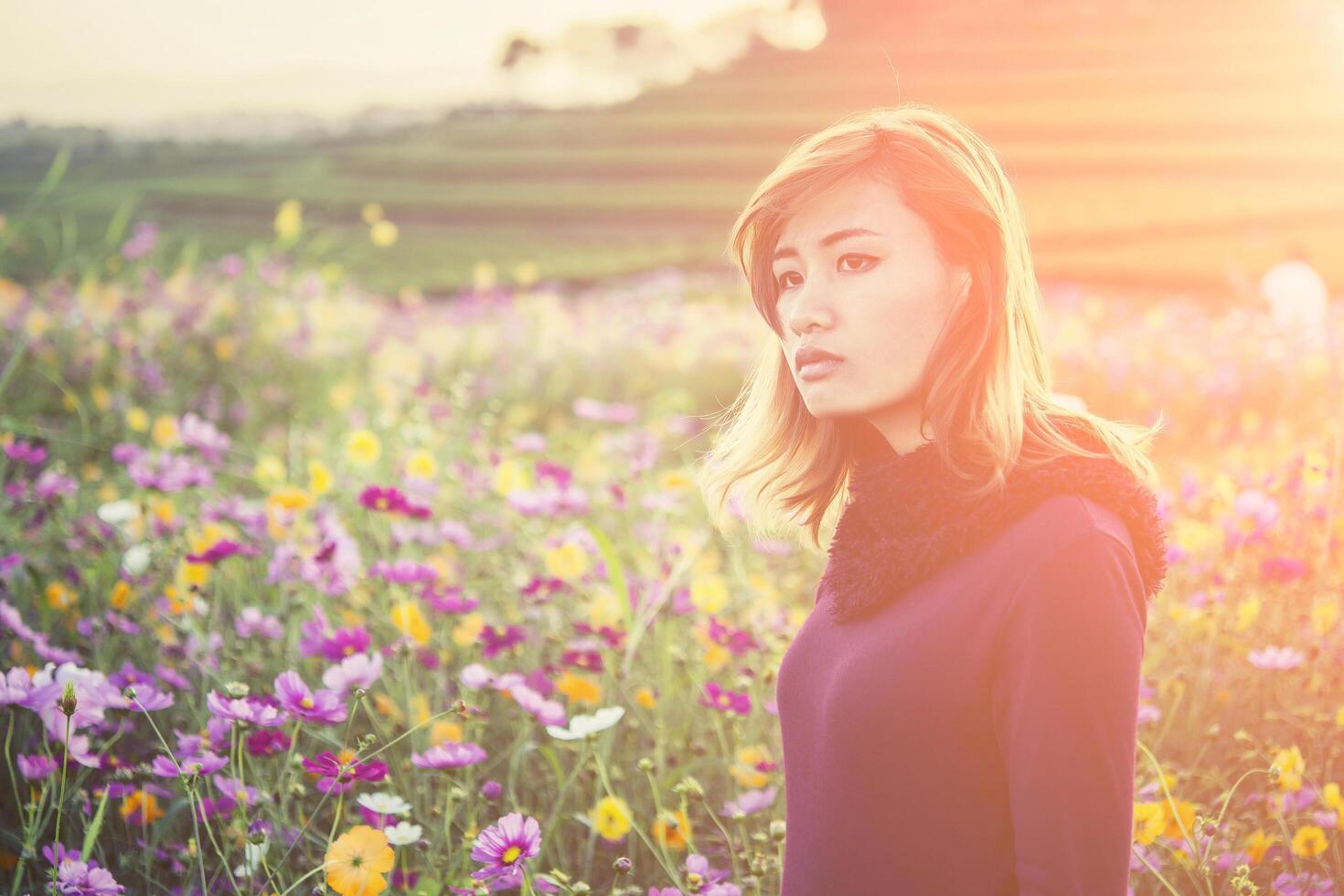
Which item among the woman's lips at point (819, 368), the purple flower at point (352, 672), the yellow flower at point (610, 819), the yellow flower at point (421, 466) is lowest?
the yellow flower at point (610, 819)

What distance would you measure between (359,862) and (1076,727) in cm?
71

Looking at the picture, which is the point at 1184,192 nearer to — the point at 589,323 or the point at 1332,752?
the point at 589,323

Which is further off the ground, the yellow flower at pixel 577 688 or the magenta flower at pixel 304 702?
the magenta flower at pixel 304 702

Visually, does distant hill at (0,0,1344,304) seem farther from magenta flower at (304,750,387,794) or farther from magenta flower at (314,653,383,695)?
magenta flower at (304,750,387,794)

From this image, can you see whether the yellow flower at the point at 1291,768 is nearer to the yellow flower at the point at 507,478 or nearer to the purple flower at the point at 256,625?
the yellow flower at the point at 507,478

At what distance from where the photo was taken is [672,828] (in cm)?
145

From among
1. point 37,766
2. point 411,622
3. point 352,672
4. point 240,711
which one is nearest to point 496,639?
point 411,622

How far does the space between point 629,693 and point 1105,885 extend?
1.16 m

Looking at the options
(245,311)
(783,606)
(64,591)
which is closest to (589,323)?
(245,311)

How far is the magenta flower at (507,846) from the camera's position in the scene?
113 cm

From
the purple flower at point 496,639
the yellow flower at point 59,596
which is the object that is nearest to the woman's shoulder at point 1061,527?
the purple flower at point 496,639

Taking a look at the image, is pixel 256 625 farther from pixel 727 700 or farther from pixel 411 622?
pixel 727 700

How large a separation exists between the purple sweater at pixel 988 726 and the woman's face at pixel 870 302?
183 mm

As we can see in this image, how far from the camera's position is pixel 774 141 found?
25828mm
